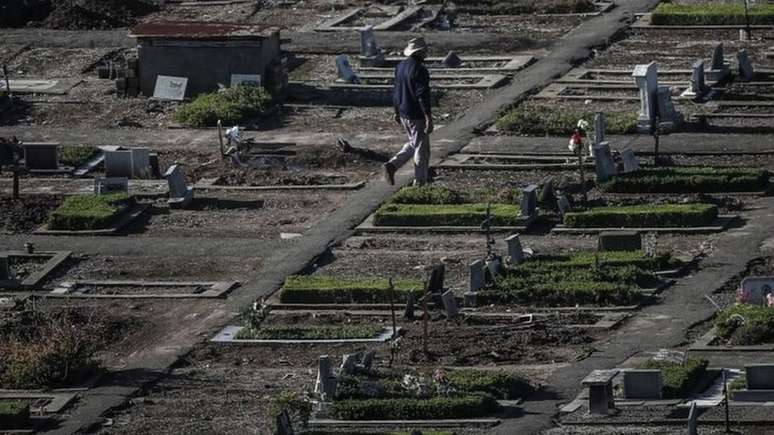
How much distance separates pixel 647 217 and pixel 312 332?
22.0 feet

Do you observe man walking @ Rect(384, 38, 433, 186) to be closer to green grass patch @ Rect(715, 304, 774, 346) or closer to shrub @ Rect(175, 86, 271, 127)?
shrub @ Rect(175, 86, 271, 127)

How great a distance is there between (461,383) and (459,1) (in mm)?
30975

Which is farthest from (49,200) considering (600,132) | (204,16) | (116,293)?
(204,16)

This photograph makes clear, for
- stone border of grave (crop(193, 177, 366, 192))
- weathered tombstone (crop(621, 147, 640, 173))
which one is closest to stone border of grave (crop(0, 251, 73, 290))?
stone border of grave (crop(193, 177, 366, 192))

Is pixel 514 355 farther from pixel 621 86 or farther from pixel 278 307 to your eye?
pixel 621 86

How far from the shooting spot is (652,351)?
3284cm

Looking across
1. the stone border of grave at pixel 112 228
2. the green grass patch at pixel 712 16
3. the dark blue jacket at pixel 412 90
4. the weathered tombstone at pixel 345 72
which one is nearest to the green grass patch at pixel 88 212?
the stone border of grave at pixel 112 228

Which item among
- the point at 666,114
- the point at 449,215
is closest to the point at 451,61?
the point at 666,114

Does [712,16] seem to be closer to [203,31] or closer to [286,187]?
[203,31]

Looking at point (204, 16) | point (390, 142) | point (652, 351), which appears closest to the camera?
point (652, 351)

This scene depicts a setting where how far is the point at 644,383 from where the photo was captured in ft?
99.5

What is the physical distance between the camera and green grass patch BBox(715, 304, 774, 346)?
3266 cm

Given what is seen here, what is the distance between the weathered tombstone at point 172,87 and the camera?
51.1 m

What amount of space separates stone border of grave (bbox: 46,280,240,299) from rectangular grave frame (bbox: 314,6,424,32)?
21.1 m
